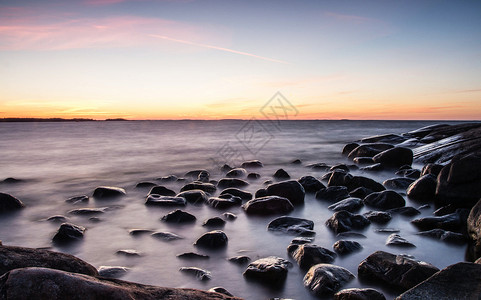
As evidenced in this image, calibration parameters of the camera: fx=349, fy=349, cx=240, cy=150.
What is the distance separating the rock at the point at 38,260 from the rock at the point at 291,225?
340 cm

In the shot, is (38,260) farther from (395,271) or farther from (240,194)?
(240,194)

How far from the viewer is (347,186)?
319 inches

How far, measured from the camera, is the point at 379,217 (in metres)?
5.76

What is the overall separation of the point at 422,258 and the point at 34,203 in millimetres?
7917

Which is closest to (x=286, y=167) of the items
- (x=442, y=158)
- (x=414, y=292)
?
(x=442, y=158)

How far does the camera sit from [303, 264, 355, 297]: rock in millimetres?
3445

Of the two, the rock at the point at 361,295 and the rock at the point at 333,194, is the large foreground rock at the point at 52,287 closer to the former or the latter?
the rock at the point at 361,295

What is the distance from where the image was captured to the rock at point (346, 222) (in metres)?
5.33

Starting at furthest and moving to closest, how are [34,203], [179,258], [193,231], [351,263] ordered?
[34,203]
[193,231]
[179,258]
[351,263]

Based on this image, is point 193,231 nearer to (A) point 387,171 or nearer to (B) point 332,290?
(B) point 332,290

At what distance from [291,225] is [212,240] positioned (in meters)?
1.35

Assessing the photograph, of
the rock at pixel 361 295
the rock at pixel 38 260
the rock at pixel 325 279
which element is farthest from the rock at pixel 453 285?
the rock at pixel 38 260

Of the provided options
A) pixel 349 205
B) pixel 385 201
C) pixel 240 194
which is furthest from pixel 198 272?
pixel 385 201

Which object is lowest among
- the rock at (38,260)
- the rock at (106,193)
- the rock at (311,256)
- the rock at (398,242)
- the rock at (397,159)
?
the rock at (106,193)
